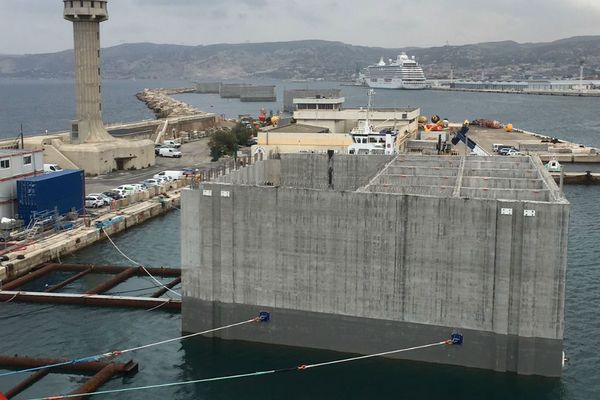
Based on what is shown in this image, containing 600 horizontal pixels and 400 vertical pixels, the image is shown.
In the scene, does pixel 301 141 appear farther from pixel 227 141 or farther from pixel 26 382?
pixel 26 382

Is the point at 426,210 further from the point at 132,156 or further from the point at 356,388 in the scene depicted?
the point at 132,156

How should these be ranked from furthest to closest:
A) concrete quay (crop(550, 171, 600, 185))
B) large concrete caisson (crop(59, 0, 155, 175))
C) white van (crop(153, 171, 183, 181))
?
1. concrete quay (crop(550, 171, 600, 185))
2. large concrete caisson (crop(59, 0, 155, 175))
3. white van (crop(153, 171, 183, 181))

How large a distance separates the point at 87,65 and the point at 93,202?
1546 cm

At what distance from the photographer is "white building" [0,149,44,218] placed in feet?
115

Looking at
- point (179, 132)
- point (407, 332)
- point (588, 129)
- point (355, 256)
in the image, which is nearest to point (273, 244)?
point (355, 256)

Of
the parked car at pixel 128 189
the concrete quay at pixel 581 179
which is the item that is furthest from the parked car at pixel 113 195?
the concrete quay at pixel 581 179

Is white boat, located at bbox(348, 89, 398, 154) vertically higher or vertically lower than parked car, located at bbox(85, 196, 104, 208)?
higher

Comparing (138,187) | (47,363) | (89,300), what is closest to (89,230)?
(138,187)

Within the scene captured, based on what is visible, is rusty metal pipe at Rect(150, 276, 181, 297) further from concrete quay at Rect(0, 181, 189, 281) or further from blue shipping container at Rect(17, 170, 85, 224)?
blue shipping container at Rect(17, 170, 85, 224)

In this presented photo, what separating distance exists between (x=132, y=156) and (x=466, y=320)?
40.7 m

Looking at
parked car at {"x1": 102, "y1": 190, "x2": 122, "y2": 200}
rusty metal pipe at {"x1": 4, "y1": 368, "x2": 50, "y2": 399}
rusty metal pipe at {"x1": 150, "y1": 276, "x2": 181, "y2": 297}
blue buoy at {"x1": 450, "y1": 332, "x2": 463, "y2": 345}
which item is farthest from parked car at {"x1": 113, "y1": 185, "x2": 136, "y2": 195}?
blue buoy at {"x1": 450, "y1": 332, "x2": 463, "y2": 345}

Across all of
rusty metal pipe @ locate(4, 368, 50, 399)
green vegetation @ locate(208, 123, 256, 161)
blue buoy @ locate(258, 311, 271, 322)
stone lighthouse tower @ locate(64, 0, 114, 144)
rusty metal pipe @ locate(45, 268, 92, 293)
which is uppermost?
stone lighthouse tower @ locate(64, 0, 114, 144)

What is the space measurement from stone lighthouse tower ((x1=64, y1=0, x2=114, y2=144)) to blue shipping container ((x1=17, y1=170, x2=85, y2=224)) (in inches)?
662

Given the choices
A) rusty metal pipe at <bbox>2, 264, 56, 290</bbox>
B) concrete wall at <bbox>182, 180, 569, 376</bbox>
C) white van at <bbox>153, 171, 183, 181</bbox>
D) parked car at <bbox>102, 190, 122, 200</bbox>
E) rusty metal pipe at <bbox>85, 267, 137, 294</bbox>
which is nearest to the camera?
concrete wall at <bbox>182, 180, 569, 376</bbox>
